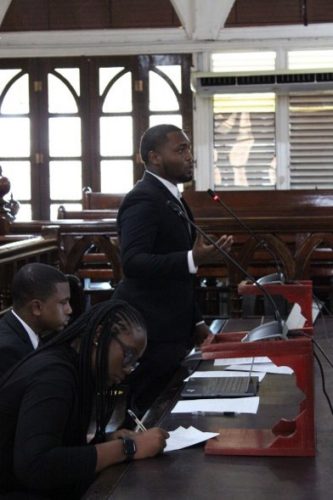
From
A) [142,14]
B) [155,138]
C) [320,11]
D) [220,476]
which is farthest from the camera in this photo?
[142,14]

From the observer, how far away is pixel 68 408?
6.57 ft

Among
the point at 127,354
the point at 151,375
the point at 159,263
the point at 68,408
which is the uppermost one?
the point at 159,263

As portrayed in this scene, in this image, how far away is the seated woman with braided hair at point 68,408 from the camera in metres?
1.94

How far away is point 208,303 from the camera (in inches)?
207

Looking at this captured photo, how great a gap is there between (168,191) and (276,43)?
20.4 feet

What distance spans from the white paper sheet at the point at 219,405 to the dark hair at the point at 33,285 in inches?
28.4

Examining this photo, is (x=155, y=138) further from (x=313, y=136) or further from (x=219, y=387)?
(x=313, y=136)

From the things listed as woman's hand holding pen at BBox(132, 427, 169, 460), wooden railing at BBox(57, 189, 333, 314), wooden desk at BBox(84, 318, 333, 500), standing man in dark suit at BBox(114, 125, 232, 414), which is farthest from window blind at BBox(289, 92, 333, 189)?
woman's hand holding pen at BBox(132, 427, 169, 460)

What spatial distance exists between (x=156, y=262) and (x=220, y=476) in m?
1.28

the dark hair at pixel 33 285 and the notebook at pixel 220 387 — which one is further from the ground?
the dark hair at pixel 33 285

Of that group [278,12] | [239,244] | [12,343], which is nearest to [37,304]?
→ [12,343]

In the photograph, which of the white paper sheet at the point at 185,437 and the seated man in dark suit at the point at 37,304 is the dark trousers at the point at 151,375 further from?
the white paper sheet at the point at 185,437

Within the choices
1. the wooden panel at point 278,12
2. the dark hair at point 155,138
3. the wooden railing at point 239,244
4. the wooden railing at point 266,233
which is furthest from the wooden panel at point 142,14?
the dark hair at point 155,138

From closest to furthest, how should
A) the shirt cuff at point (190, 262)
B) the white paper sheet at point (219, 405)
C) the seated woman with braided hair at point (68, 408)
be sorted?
1. the seated woman with braided hair at point (68, 408)
2. the white paper sheet at point (219, 405)
3. the shirt cuff at point (190, 262)
